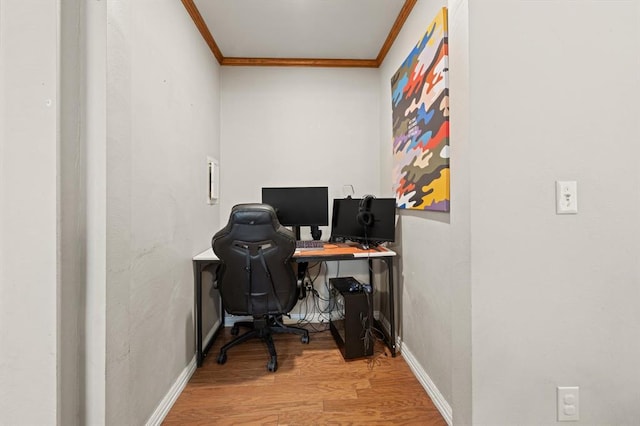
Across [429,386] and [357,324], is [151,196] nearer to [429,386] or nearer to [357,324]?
[357,324]

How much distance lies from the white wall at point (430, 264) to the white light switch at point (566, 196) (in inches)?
12.5

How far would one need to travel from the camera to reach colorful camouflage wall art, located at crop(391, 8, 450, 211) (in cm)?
136

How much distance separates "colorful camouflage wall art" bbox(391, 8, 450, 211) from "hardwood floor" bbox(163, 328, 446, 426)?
1151mm

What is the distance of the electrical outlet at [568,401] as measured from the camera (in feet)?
3.04

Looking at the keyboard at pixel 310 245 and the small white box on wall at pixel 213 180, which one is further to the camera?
the small white box on wall at pixel 213 180

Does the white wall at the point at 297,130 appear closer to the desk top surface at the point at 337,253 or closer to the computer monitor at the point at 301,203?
the computer monitor at the point at 301,203

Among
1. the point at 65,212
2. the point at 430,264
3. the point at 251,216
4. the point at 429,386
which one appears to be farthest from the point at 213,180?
the point at 429,386

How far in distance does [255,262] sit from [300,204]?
0.84 meters

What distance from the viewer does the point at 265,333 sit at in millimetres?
1987

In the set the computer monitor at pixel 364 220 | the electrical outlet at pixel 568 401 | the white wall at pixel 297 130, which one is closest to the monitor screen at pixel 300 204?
the computer monitor at pixel 364 220

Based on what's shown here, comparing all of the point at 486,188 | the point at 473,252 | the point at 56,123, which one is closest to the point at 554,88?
the point at 486,188

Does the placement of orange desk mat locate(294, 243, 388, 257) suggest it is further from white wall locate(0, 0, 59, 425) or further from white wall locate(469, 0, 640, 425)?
white wall locate(0, 0, 59, 425)

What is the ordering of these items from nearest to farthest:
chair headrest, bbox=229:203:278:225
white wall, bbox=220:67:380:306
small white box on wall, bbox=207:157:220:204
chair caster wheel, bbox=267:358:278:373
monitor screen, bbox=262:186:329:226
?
chair headrest, bbox=229:203:278:225 → chair caster wheel, bbox=267:358:278:373 → small white box on wall, bbox=207:157:220:204 → monitor screen, bbox=262:186:329:226 → white wall, bbox=220:67:380:306

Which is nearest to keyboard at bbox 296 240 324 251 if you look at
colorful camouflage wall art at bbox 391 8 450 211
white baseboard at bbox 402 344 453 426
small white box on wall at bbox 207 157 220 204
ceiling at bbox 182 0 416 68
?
colorful camouflage wall art at bbox 391 8 450 211
